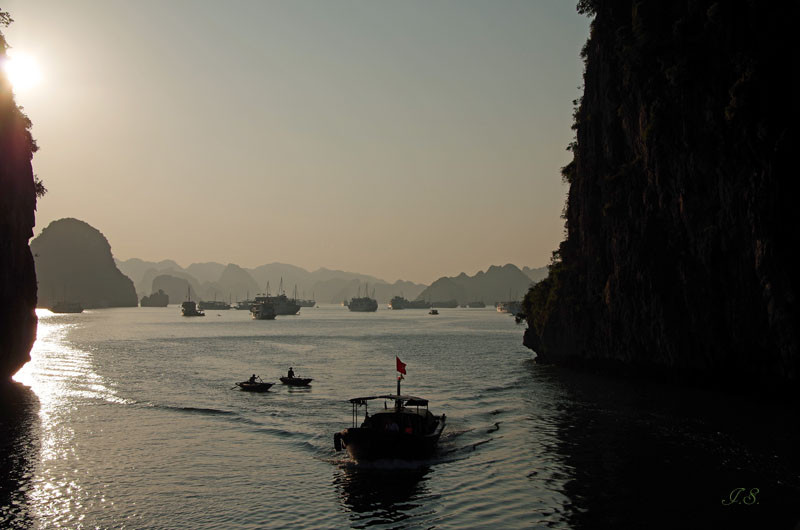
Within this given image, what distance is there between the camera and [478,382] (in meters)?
62.0

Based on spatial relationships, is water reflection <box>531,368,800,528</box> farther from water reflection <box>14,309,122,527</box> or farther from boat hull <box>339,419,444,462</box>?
water reflection <box>14,309,122,527</box>

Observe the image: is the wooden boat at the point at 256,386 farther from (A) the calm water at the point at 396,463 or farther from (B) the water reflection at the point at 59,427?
(B) the water reflection at the point at 59,427

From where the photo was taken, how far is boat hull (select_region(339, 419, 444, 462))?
30.6m

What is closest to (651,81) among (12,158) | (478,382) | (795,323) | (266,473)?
(795,323)

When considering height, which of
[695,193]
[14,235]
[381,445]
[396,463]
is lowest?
[396,463]

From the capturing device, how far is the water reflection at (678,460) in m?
23.5

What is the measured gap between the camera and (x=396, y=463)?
30953mm

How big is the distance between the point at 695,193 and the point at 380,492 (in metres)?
33.7

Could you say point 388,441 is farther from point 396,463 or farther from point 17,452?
point 17,452

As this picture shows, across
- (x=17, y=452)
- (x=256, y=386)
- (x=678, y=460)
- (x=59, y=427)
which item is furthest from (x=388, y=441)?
(x=256, y=386)

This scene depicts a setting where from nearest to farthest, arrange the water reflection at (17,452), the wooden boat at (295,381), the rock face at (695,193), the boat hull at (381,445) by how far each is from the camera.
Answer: the water reflection at (17,452) → the boat hull at (381,445) → the rock face at (695,193) → the wooden boat at (295,381)

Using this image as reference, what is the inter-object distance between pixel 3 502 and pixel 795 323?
43484mm

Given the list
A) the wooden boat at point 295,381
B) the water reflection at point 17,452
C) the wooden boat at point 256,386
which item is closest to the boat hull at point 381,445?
the water reflection at point 17,452

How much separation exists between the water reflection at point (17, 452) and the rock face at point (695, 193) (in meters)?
42.6
